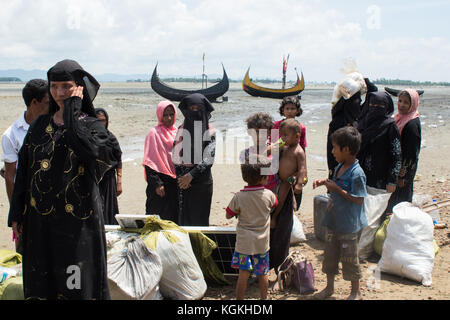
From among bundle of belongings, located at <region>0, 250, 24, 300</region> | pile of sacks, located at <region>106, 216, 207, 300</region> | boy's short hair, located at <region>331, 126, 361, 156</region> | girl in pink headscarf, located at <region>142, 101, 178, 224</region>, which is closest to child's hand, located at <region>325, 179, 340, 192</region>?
boy's short hair, located at <region>331, 126, 361, 156</region>

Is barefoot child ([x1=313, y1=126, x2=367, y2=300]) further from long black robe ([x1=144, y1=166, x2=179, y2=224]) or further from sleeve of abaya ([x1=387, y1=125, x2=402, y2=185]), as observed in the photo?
long black robe ([x1=144, y1=166, x2=179, y2=224])

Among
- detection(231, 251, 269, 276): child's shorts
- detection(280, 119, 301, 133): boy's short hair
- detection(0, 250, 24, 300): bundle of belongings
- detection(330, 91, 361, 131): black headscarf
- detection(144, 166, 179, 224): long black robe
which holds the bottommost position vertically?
detection(0, 250, 24, 300): bundle of belongings

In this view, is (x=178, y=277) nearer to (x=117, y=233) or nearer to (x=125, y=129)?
(x=117, y=233)

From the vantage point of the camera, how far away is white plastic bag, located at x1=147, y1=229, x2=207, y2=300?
2863mm

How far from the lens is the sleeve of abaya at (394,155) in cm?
386

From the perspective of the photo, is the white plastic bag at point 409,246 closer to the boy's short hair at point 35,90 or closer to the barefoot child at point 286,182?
the barefoot child at point 286,182

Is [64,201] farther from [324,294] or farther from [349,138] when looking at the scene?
[324,294]

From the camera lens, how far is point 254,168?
2891mm

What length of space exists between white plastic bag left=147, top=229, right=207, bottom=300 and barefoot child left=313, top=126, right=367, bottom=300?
999 mm

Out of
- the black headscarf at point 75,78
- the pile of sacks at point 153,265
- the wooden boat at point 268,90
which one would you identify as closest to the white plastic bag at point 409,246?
the pile of sacks at point 153,265
